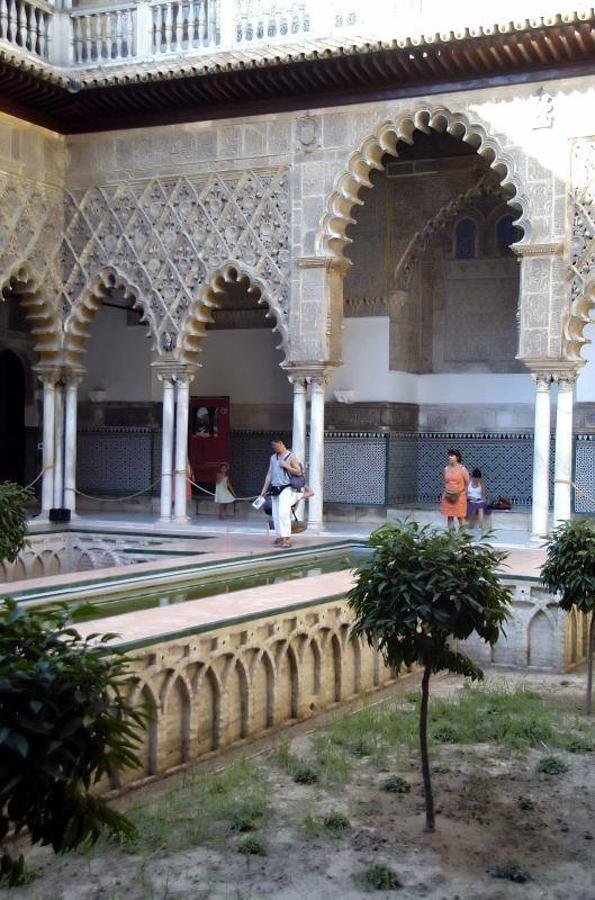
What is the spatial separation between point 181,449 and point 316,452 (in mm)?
1723

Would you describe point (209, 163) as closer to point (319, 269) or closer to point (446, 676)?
point (319, 269)

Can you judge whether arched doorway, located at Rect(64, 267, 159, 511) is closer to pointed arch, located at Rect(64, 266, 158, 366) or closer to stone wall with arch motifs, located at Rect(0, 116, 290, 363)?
pointed arch, located at Rect(64, 266, 158, 366)

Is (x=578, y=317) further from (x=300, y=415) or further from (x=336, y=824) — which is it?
(x=336, y=824)

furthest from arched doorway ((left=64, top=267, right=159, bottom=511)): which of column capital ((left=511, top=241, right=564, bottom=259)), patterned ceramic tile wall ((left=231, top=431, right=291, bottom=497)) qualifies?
column capital ((left=511, top=241, right=564, bottom=259))

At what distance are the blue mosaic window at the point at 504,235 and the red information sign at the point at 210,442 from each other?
→ 4.17 metres

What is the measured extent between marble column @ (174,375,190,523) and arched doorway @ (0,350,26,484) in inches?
171

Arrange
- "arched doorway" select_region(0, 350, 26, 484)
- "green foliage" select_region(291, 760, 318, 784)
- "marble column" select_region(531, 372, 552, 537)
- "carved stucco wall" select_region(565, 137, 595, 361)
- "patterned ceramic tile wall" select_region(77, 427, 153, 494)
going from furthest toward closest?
"arched doorway" select_region(0, 350, 26, 484) < "patterned ceramic tile wall" select_region(77, 427, 153, 494) < "marble column" select_region(531, 372, 552, 537) < "carved stucco wall" select_region(565, 137, 595, 361) < "green foliage" select_region(291, 760, 318, 784)

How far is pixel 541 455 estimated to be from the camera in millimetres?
11773

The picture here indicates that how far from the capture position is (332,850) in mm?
4984

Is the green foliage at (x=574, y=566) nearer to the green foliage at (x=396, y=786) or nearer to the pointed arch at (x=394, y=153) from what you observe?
the green foliage at (x=396, y=786)

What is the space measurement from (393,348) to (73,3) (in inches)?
238

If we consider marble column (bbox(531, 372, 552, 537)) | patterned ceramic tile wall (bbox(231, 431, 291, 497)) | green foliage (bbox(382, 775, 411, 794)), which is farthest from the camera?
patterned ceramic tile wall (bbox(231, 431, 291, 497))

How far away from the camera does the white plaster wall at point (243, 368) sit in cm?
1606

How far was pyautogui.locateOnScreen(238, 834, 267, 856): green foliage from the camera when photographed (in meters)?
4.90
